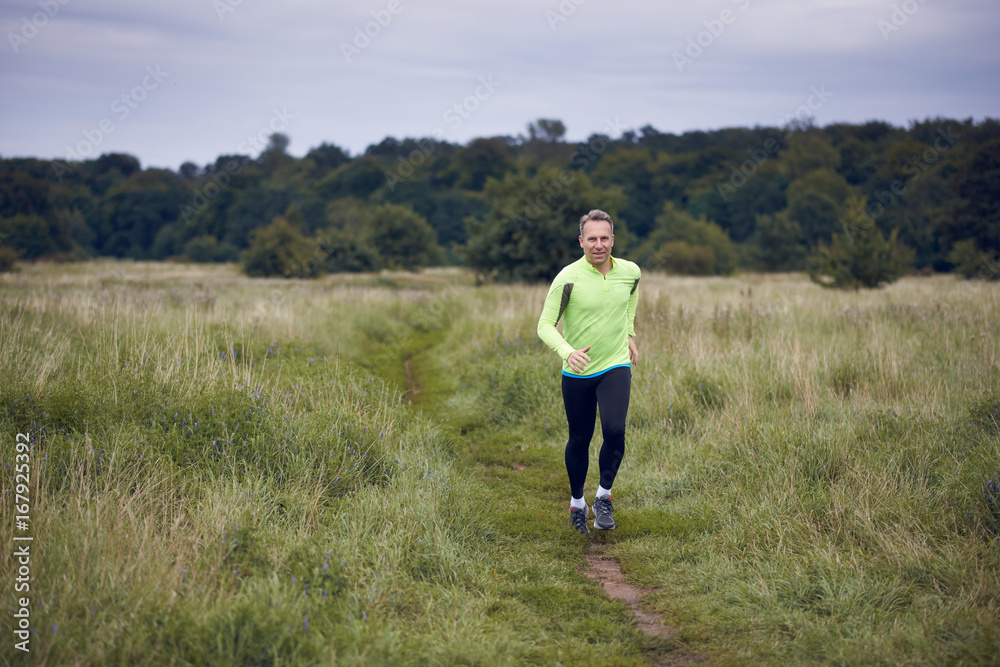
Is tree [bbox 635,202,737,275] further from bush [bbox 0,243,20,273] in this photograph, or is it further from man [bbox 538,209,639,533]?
man [bbox 538,209,639,533]

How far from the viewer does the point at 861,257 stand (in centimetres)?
1959

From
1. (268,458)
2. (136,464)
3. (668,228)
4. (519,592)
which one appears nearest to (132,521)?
(136,464)

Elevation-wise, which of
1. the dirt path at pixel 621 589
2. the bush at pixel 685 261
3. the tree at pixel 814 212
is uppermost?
the tree at pixel 814 212

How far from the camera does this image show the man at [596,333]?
171 inches

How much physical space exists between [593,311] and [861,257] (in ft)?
61.5

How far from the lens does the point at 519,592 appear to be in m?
3.70

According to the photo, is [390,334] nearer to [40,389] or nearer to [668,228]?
[40,389]

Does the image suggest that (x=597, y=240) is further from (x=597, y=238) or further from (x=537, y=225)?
(x=537, y=225)

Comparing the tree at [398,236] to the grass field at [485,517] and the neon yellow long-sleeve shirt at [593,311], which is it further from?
the neon yellow long-sleeve shirt at [593,311]

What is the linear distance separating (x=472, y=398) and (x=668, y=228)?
184 feet

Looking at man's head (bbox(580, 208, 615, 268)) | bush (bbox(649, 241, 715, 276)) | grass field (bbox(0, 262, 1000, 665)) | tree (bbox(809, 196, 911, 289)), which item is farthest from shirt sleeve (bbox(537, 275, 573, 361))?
bush (bbox(649, 241, 715, 276))

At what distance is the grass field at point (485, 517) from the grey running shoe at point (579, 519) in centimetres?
10
